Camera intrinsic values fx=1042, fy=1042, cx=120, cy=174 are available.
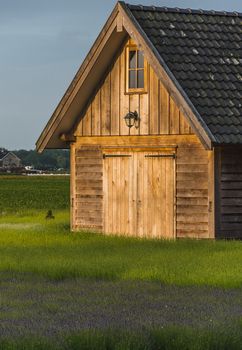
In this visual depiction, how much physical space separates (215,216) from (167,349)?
13.8 m

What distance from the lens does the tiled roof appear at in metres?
24.3

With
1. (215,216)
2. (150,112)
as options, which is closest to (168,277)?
(215,216)

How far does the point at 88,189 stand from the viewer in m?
27.8

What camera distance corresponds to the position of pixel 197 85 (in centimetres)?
2489

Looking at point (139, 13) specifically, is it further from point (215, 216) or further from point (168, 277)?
point (168, 277)

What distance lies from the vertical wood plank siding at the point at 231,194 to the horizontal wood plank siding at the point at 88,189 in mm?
4002

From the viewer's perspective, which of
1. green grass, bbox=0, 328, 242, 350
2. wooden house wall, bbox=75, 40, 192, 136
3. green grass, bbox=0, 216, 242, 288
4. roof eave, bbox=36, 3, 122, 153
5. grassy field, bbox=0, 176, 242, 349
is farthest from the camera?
roof eave, bbox=36, 3, 122, 153

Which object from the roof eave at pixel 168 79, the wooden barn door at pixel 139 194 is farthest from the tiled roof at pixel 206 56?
the wooden barn door at pixel 139 194

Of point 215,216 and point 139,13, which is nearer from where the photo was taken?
point 215,216

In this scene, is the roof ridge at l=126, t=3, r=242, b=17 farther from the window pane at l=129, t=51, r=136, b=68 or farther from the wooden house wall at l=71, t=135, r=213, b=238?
the wooden house wall at l=71, t=135, r=213, b=238

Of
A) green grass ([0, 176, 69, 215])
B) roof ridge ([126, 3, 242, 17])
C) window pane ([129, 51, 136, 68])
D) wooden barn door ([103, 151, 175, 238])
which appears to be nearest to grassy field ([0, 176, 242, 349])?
wooden barn door ([103, 151, 175, 238])

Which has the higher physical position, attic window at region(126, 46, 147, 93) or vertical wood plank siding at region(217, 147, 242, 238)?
attic window at region(126, 46, 147, 93)

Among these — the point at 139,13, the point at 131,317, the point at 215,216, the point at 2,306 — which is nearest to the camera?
the point at 131,317

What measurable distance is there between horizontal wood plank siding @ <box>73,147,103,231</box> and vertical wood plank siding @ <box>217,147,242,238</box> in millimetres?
4002
